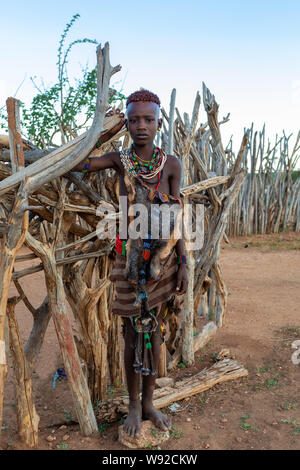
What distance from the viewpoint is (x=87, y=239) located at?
6.51 feet

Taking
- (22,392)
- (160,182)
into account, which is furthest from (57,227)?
(22,392)

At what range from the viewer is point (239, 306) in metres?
4.64

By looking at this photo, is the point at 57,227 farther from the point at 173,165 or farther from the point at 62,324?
the point at 173,165

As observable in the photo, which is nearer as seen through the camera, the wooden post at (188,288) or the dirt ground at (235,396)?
the dirt ground at (235,396)

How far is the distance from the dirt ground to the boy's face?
4.98 ft

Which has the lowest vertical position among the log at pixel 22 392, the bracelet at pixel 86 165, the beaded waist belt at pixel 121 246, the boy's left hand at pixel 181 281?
the log at pixel 22 392

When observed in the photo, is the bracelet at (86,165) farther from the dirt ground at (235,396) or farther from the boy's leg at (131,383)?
the dirt ground at (235,396)

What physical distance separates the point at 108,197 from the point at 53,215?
0.55 meters

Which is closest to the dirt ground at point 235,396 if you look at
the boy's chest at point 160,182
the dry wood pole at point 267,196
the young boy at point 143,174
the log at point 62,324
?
the young boy at point 143,174

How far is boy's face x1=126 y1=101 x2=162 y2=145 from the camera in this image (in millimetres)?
1736

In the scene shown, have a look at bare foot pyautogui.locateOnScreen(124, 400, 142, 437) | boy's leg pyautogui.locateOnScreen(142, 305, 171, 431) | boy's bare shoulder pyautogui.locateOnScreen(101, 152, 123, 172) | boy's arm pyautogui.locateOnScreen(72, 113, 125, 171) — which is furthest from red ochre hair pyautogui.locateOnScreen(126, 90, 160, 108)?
bare foot pyautogui.locateOnScreen(124, 400, 142, 437)

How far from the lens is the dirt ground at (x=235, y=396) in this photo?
2.00 metres

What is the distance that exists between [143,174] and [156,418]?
A: 1.25 m

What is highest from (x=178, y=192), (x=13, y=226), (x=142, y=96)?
(x=142, y=96)
